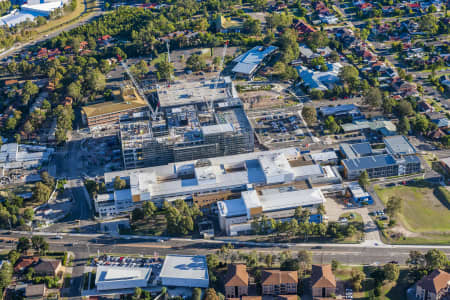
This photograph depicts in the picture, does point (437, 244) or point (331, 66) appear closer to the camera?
point (437, 244)

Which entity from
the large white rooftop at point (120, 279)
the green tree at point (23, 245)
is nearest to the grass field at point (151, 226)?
the large white rooftop at point (120, 279)

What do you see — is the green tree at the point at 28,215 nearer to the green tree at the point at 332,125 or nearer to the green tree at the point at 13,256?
the green tree at the point at 13,256

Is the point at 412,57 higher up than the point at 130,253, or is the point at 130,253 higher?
the point at 412,57

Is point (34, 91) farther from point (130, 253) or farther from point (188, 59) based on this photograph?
point (130, 253)

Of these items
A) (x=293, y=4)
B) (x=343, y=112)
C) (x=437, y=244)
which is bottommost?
(x=437, y=244)

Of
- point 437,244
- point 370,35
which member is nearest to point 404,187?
point 437,244

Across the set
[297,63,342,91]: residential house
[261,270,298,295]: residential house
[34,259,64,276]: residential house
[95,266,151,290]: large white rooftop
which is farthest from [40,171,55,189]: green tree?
[297,63,342,91]: residential house
